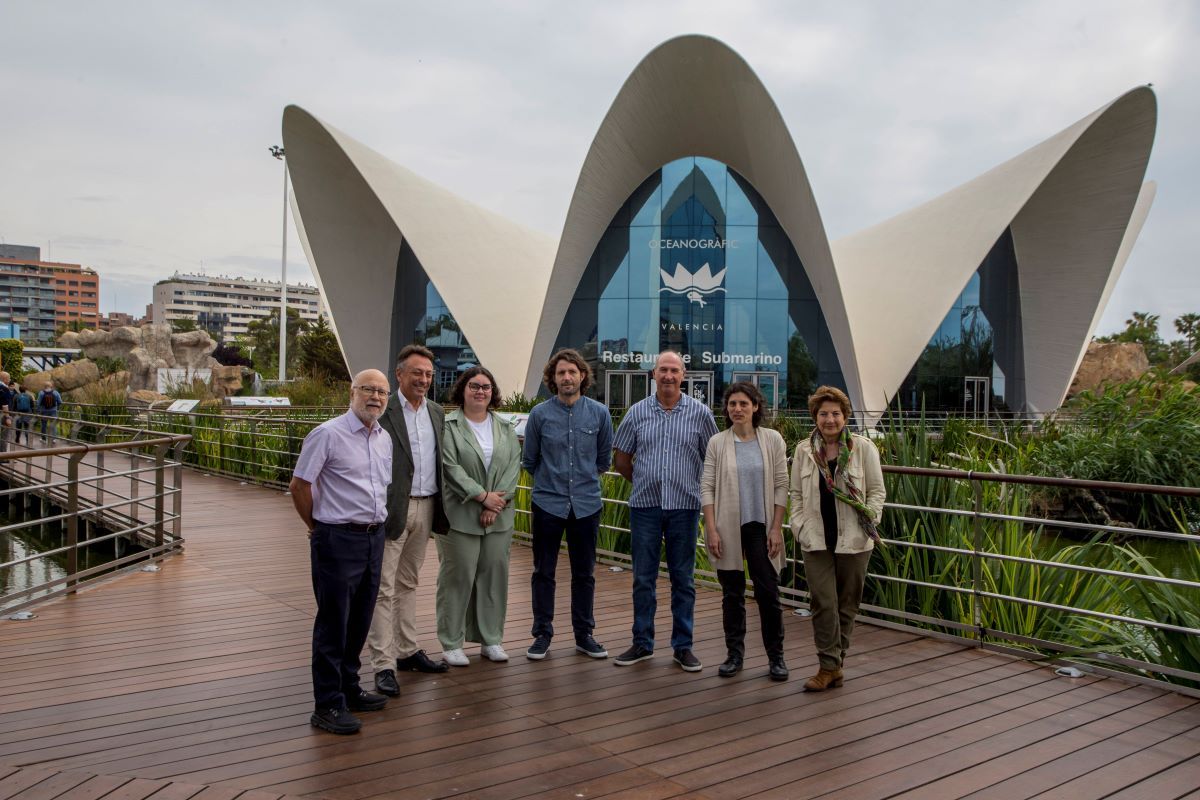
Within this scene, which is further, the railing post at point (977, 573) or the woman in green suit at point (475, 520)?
the railing post at point (977, 573)

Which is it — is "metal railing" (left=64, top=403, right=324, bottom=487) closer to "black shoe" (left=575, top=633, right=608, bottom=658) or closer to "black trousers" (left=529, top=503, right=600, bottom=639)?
"black trousers" (left=529, top=503, right=600, bottom=639)

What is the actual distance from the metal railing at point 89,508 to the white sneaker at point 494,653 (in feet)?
9.28

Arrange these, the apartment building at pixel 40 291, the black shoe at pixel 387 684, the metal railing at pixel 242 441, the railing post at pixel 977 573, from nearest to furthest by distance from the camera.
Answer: the black shoe at pixel 387 684 < the railing post at pixel 977 573 < the metal railing at pixel 242 441 < the apartment building at pixel 40 291

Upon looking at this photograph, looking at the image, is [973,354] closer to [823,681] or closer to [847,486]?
[847,486]

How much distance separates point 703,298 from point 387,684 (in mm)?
19592

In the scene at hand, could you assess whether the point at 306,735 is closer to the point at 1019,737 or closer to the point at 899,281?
the point at 1019,737

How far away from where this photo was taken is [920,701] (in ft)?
12.9

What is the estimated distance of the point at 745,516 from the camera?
4355 mm

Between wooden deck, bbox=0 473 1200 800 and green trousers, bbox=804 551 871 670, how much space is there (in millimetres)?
211

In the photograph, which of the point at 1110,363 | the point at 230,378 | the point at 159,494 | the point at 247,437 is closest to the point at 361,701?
the point at 159,494

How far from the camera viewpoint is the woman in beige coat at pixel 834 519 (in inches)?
163

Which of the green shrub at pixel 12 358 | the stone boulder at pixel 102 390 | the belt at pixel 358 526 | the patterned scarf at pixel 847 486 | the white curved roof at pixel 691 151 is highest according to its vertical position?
the white curved roof at pixel 691 151

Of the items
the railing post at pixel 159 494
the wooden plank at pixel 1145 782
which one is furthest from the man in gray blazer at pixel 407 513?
the railing post at pixel 159 494

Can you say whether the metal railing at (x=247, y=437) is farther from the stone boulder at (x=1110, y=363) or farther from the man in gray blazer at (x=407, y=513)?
the stone boulder at (x=1110, y=363)
